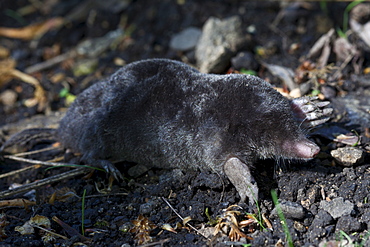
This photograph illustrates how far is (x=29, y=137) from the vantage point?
3.12 meters

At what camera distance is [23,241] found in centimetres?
201

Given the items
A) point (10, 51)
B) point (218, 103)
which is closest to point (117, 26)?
point (10, 51)

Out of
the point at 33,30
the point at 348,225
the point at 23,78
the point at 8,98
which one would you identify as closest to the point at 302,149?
the point at 348,225

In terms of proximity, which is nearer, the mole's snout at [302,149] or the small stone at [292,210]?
the small stone at [292,210]

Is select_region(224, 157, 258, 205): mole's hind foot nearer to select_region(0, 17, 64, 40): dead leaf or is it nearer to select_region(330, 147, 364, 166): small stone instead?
select_region(330, 147, 364, 166): small stone

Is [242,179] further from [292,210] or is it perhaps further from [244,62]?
[244,62]

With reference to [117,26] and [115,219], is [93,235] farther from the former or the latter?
[117,26]

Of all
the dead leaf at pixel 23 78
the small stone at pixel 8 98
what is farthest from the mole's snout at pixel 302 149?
the small stone at pixel 8 98

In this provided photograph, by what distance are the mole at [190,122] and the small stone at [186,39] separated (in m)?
1.41

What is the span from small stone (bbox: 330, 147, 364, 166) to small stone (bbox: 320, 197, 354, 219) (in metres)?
0.31

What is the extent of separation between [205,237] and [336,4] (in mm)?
2862

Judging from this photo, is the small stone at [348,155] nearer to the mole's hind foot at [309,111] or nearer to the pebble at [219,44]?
the mole's hind foot at [309,111]

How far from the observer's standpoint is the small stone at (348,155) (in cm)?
230

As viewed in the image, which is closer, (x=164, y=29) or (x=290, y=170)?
(x=290, y=170)
